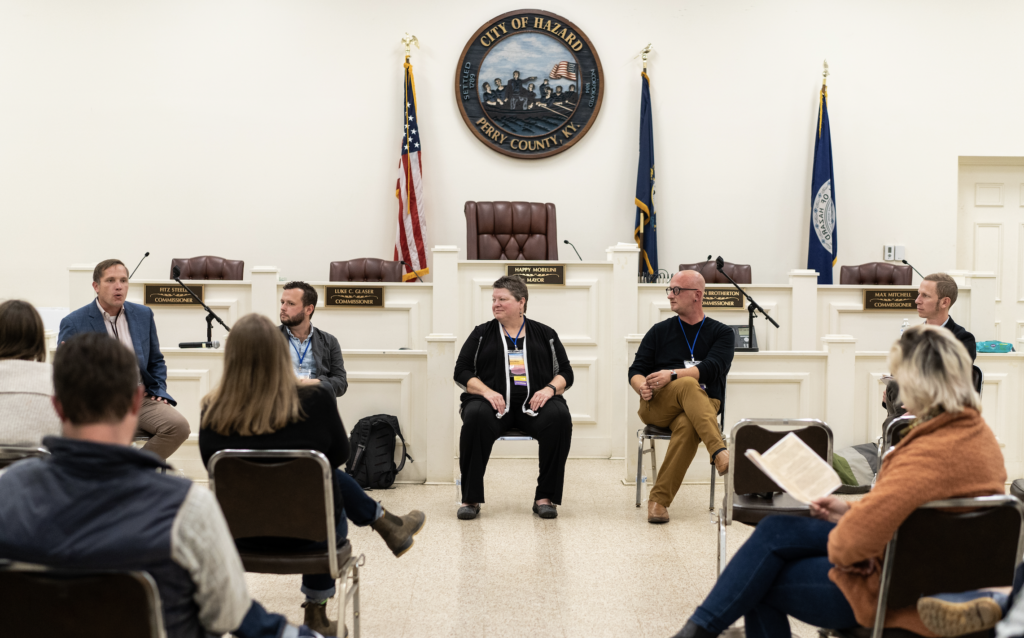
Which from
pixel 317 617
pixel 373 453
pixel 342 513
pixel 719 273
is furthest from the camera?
pixel 719 273

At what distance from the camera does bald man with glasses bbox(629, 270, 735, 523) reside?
375 cm

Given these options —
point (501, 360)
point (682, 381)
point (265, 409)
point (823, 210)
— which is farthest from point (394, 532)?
point (823, 210)

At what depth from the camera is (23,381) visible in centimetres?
235

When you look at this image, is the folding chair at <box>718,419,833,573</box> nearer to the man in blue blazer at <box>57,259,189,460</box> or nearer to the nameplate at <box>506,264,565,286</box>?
the man in blue blazer at <box>57,259,189,460</box>

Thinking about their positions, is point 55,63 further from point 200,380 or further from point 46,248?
point 200,380

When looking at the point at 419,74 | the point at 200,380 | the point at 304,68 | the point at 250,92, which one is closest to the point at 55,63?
the point at 250,92

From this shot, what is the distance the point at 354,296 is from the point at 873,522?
4.27 meters

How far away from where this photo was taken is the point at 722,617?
6.13 ft

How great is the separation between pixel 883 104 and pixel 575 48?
3.09 meters

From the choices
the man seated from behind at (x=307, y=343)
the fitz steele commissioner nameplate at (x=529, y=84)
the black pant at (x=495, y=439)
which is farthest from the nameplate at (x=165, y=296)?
the fitz steele commissioner nameplate at (x=529, y=84)

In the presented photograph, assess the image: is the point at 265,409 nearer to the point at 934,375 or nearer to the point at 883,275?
the point at 934,375

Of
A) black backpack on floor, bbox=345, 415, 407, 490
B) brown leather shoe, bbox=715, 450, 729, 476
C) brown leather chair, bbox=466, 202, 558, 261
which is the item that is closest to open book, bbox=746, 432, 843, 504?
brown leather shoe, bbox=715, 450, 729, 476

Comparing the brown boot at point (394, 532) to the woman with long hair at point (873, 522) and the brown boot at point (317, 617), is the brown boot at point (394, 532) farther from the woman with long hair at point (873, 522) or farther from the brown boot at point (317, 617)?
the woman with long hair at point (873, 522)

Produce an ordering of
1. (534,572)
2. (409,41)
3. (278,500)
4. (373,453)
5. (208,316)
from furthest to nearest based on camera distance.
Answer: (409,41)
(208,316)
(373,453)
(534,572)
(278,500)
